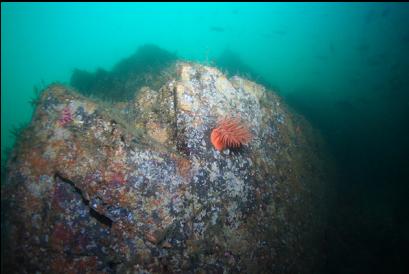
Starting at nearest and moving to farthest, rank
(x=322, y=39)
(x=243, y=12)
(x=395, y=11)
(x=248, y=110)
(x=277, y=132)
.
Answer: (x=248, y=110) < (x=277, y=132) < (x=395, y=11) < (x=322, y=39) < (x=243, y=12)

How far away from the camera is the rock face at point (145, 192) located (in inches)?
170

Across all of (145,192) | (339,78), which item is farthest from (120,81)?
(339,78)

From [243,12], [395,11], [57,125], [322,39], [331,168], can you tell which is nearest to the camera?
[57,125]

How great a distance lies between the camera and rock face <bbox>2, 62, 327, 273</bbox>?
431 cm

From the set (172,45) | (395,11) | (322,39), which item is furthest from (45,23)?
(395,11)

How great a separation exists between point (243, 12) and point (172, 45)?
29.1m

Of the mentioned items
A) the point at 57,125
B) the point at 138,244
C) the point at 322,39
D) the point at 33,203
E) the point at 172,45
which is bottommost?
the point at 172,45

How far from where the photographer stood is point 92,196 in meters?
4.41

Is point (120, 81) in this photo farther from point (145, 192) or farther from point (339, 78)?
point (339, 78)

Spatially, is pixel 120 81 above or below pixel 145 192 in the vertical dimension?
below

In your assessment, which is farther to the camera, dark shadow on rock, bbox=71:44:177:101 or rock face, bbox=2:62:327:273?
dark shadow on rock, bbox=71:44:177:101

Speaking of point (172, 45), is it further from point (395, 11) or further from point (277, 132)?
point (277, 132)

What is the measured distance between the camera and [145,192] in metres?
4.65

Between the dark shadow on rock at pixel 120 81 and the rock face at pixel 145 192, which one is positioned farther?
the dark shadow on rock at pixel 120 81
